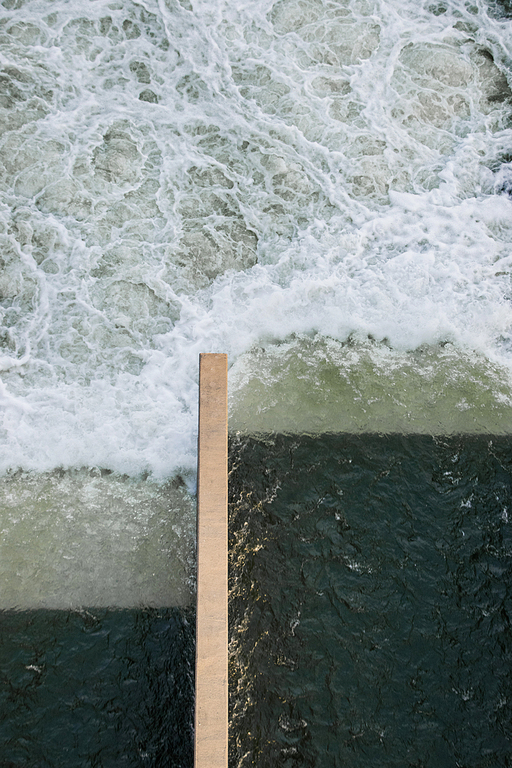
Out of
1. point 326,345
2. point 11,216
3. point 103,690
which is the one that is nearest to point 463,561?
point 326,345

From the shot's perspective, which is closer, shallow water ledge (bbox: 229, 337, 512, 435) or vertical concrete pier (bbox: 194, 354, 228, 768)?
vertical concrete pier (bbox: 194, 354, 228, 768)

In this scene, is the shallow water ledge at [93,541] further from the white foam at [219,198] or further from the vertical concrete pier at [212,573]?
the vertical concrete pier at [212,573]

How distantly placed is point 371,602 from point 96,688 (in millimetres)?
1869

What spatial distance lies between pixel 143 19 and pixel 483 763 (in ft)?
24.4

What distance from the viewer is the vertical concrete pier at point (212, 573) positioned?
2910mm

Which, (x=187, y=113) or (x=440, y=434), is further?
(x=187, y=113)

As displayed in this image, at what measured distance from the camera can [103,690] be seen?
345cm

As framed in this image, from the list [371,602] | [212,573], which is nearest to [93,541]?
[212,573]

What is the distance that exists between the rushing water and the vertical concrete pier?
0.71 m

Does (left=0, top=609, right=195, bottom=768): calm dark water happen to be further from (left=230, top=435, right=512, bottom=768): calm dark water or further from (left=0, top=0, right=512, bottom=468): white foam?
(left=0, top=0, right=512, bottom=468): white foam

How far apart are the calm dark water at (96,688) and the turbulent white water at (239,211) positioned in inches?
43.5

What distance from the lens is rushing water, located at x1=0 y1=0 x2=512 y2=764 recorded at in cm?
418

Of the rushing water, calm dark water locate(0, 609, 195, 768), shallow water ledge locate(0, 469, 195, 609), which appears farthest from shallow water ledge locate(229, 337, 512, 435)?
calm dark water locate(0, 609, 195, 768)

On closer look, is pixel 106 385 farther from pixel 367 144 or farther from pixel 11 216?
pixel 367 144
